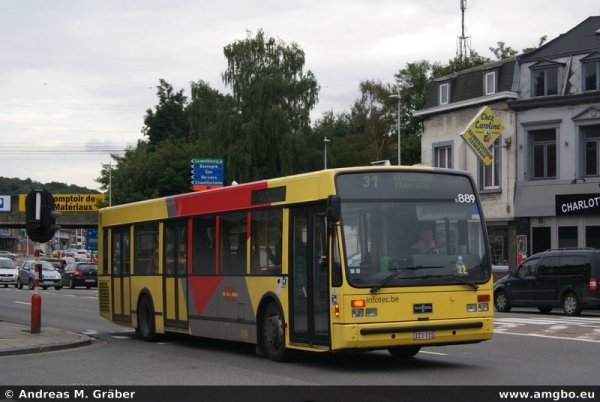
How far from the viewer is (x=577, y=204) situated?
133 ft

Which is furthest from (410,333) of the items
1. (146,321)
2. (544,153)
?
(544,153)

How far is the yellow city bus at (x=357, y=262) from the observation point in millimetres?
12586

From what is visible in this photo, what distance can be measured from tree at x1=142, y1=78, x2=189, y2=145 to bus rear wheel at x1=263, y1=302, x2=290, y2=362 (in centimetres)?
9376

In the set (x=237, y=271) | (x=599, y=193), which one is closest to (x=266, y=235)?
(x=237, y=271)

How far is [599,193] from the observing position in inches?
1569

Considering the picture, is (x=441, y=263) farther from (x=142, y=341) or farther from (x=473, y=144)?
(x=473, y=144)

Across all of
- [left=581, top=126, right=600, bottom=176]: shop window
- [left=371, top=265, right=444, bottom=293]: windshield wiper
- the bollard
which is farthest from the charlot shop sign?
[left=371, top=265, right=444, bottom=293]: windshield wiper

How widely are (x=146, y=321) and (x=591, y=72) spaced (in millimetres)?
27083

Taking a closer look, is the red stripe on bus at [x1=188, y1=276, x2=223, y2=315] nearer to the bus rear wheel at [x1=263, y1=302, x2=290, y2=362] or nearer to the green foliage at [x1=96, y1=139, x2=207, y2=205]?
the bus rear wheel at [x1=263, y1=302, x2=290, y2=362]

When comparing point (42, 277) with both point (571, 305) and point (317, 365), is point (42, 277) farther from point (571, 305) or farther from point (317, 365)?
point (317, 365)

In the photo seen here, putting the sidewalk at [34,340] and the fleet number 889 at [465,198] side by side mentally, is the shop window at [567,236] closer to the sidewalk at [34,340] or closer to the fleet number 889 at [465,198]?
the sidewalk at [34,340]

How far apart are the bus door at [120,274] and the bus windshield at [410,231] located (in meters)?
8.84

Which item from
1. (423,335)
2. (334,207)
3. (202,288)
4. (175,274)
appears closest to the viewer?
(334,207)
